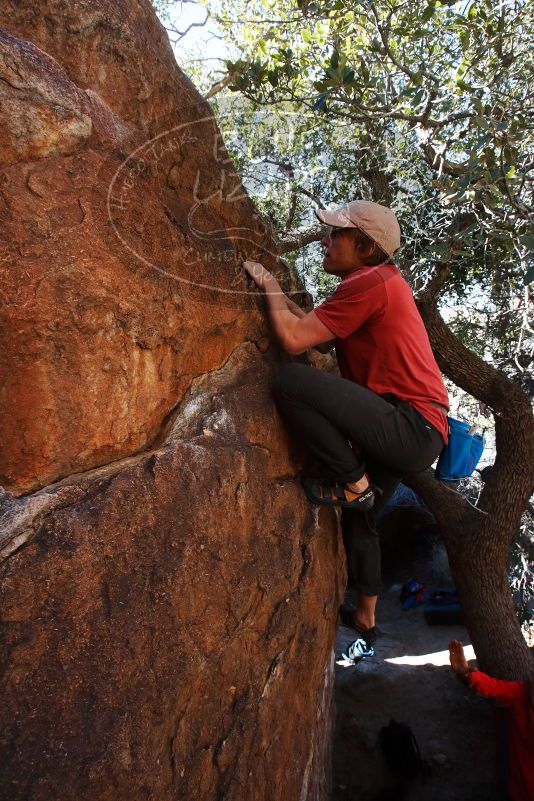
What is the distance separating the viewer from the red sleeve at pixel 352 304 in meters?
2.77

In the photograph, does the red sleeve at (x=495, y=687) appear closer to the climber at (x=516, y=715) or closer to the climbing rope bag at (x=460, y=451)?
the climber at (x=516, y=715)

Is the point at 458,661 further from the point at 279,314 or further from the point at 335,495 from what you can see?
the point at 279,314

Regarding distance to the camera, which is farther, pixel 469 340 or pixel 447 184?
pixel 469 340

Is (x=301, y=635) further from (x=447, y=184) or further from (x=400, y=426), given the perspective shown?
(x=447, y=184)

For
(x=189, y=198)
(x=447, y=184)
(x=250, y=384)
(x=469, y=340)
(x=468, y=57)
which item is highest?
(x=468, y=57)

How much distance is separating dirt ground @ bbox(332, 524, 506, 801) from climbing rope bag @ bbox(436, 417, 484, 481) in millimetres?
3131

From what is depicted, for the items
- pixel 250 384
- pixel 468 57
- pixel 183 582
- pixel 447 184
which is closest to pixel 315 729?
pixel 183 582

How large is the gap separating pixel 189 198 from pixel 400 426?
154 centimetres

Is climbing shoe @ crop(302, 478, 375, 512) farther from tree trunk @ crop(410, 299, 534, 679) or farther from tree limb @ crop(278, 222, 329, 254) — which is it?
tree limb @ crop(278, 222, 329, 254)

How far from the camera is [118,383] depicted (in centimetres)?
246

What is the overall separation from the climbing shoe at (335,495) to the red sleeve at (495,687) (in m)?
2.33

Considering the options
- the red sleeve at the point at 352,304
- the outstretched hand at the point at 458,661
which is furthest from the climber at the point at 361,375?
the outstretched hand at the point at 458,661

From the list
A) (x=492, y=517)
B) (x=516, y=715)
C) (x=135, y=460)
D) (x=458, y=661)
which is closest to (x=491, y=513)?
(x=492, y=517)

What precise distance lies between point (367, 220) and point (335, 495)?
1381mm
